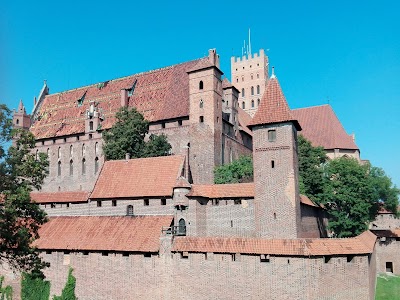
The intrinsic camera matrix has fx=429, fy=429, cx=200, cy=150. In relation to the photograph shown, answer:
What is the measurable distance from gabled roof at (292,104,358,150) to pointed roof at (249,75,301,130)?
73.3 feet

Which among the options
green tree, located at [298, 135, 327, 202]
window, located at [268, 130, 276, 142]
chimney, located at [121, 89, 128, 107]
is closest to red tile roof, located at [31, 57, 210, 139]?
chimney, located at [121, 89, 128, 107]

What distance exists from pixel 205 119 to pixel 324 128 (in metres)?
19.3

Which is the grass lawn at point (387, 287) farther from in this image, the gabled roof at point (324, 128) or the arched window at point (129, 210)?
the arched window at point (129, 210)

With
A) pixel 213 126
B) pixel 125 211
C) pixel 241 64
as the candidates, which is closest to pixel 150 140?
pixel 213 126

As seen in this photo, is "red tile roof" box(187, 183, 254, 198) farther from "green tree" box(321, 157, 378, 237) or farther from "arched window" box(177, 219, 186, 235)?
"green tree" box(321, 157, 378, 237)


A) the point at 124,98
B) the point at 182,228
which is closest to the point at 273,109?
the point at 182,228

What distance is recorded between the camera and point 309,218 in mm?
32094

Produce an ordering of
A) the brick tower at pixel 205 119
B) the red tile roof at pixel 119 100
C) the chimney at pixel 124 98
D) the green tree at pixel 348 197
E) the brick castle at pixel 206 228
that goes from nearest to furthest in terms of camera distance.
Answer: the brick castle at pixel 206 228, the green tree at pixel 348 197, the brick tower at pixel 205 119, the red tile roof at pixel 119 100, the chimney at pixel 124 98

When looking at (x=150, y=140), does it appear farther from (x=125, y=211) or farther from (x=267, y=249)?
(x=267, y=249)

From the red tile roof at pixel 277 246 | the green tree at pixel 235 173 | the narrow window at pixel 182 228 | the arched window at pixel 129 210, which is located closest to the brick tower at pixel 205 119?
the green tree at pixel 235 173

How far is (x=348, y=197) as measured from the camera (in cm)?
3588

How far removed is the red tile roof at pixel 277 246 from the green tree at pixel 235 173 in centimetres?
1114

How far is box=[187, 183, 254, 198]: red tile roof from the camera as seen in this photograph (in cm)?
2925

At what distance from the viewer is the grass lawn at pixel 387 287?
30703mm
